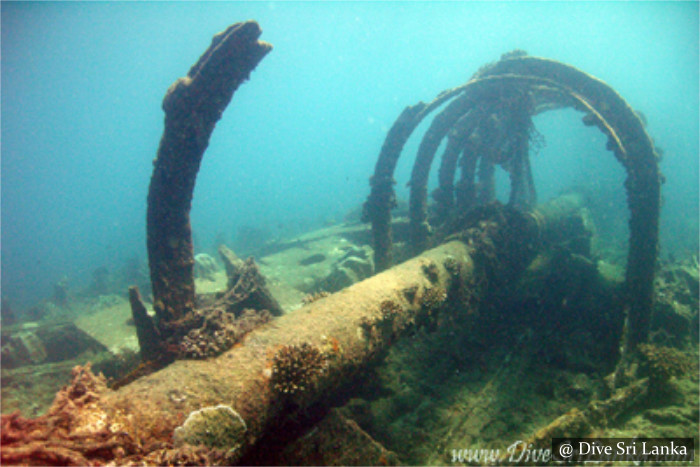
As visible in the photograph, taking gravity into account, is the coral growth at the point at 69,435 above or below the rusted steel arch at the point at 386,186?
below

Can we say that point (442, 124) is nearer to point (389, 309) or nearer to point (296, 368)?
point (389, 309)

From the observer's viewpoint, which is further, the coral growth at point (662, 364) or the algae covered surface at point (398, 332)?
the coral growth at point (662, 364)

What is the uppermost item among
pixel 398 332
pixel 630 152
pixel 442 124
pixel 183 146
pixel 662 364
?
pixel 442 124

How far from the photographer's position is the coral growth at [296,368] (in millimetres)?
3730

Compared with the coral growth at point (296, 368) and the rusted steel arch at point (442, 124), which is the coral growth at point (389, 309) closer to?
the coral growth at point (296, 368)

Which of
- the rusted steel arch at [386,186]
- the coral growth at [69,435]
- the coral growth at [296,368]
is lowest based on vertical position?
the coral growth at [296,368]

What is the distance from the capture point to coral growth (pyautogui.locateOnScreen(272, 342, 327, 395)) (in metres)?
3.73

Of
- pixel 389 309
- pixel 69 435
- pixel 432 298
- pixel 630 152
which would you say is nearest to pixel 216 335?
pixel 69 435

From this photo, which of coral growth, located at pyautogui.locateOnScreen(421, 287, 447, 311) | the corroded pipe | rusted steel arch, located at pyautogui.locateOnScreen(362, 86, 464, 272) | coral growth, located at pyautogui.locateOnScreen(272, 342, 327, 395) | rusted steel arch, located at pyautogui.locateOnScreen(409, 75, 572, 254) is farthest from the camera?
rusted steel arch, located at pyautogui.locateOnScreen(409, 75, 572, 254)

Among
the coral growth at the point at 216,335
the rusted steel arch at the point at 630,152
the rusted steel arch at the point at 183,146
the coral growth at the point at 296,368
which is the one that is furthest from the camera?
the rusted steel arch at the point at 630,152

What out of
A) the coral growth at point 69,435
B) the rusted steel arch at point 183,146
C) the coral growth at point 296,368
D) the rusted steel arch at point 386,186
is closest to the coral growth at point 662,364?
the rusted steel arch at point 386,186

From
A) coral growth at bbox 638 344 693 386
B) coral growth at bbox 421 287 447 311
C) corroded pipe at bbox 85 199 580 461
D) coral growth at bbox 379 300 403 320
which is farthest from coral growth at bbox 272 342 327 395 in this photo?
coral growth at bbox 638 344 693 386

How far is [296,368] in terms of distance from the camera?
3.84 m

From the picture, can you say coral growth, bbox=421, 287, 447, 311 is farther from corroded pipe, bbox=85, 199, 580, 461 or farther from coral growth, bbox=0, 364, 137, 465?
coral growth, bbox=0, 364, 137, 465
